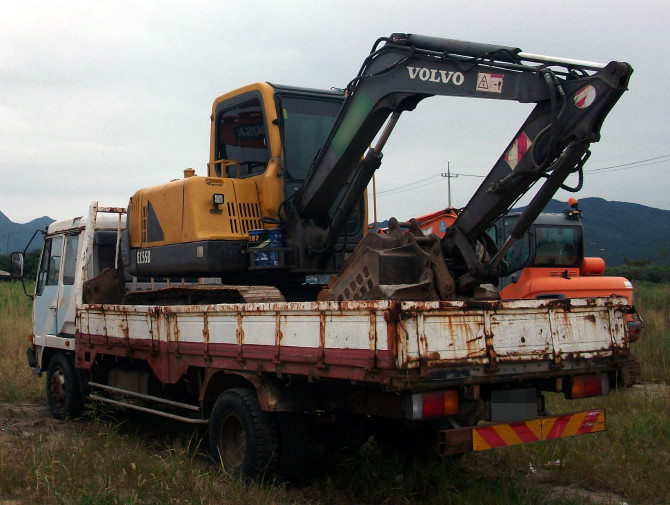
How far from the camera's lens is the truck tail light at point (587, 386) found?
6.08m

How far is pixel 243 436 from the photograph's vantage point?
21.6ft

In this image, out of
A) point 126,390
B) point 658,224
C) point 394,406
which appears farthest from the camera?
point 658,224

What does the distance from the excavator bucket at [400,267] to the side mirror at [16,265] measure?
584 centimetres

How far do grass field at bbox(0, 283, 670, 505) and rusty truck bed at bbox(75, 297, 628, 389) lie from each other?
95cm

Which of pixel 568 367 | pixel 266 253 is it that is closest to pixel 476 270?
pixel 568 367

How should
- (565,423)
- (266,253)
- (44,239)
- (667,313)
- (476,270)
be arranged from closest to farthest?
(565,423), (476,270), (266,253), (44,239), (667,313)

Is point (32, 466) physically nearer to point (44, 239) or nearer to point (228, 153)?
point (228, 153)

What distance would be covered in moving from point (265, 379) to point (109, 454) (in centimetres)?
185

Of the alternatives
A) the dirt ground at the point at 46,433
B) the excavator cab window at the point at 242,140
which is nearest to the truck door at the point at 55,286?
the dirt ground at the point at 46,433

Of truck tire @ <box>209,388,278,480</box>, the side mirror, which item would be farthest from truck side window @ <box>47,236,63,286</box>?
truck tire @ <box>209,388,278,480</box>

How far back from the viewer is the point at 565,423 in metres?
5.88

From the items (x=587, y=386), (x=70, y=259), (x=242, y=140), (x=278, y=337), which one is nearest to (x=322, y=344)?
(x=278, y=337)

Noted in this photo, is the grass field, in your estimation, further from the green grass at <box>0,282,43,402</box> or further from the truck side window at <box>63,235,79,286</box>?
the green grass at <box>0,282,43,402</box>

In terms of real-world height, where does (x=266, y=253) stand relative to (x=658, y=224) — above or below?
below
